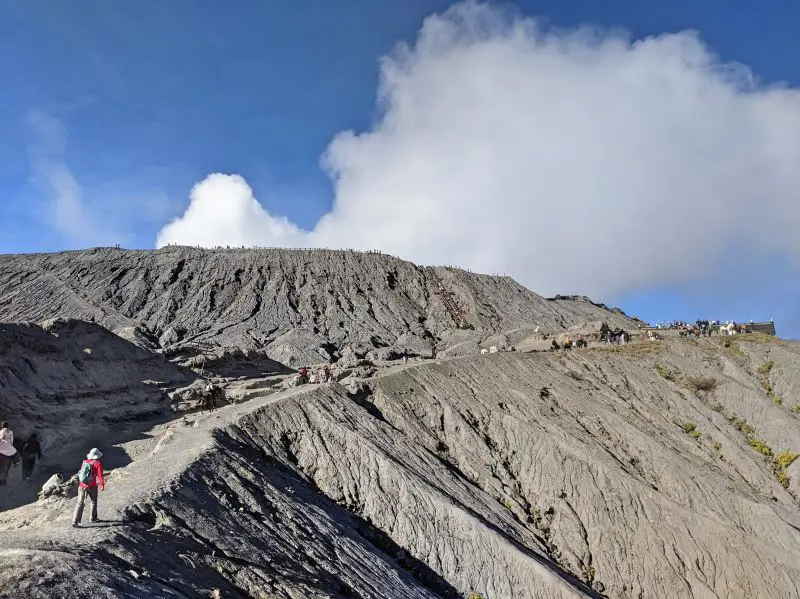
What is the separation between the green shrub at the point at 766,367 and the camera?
38.4 m

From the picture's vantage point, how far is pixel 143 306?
5731 cm

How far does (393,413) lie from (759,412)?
22.5 m

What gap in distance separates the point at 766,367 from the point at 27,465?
1627 inches

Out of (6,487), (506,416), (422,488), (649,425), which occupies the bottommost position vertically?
(6,487)

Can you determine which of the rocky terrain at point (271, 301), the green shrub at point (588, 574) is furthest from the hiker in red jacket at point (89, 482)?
the rocky terrain at point (271, 301)

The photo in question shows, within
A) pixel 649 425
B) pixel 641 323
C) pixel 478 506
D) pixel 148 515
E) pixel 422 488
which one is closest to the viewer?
pixel 148 515

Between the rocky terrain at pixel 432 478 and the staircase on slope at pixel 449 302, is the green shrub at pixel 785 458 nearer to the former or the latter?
the rocky terrain at pixel 432 478

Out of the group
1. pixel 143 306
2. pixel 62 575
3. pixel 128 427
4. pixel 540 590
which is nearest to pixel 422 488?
pixel 540 590

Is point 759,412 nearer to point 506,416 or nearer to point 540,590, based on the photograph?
point 506,416

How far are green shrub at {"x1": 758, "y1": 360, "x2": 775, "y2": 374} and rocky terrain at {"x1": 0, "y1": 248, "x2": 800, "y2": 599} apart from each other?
0.11 meters

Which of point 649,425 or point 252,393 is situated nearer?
point 252,393

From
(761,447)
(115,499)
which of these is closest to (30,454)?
(115,499)

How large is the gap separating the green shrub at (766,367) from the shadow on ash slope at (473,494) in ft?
0.44

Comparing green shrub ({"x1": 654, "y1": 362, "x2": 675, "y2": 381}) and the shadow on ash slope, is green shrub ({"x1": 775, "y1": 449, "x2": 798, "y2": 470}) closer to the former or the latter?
the shadow on ash slope
